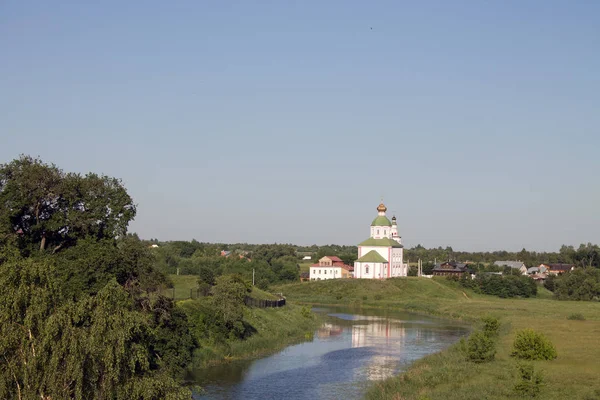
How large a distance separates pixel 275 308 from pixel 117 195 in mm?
24439

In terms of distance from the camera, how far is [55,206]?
37.5 metres

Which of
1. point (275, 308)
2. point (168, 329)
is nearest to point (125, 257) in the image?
point (168, 329)

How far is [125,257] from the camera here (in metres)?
34.8

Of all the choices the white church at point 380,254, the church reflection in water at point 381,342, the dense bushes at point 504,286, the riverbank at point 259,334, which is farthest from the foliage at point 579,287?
the riverbank at point 259,334

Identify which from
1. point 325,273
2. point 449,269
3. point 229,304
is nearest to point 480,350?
point 229,304

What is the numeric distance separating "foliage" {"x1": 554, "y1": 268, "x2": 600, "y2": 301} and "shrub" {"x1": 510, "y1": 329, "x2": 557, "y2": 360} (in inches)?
2116

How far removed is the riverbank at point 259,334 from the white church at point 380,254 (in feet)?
119

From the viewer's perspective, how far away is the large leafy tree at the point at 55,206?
3556cm

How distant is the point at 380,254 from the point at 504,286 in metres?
19.1

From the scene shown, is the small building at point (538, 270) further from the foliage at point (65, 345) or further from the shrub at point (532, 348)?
the foliage at point (65, 345)

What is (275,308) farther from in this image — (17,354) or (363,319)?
(17,354)

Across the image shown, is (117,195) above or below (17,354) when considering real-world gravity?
above

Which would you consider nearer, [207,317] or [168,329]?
[168,329]

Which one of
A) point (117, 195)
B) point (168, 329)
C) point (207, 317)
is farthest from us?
point (207, 317)
